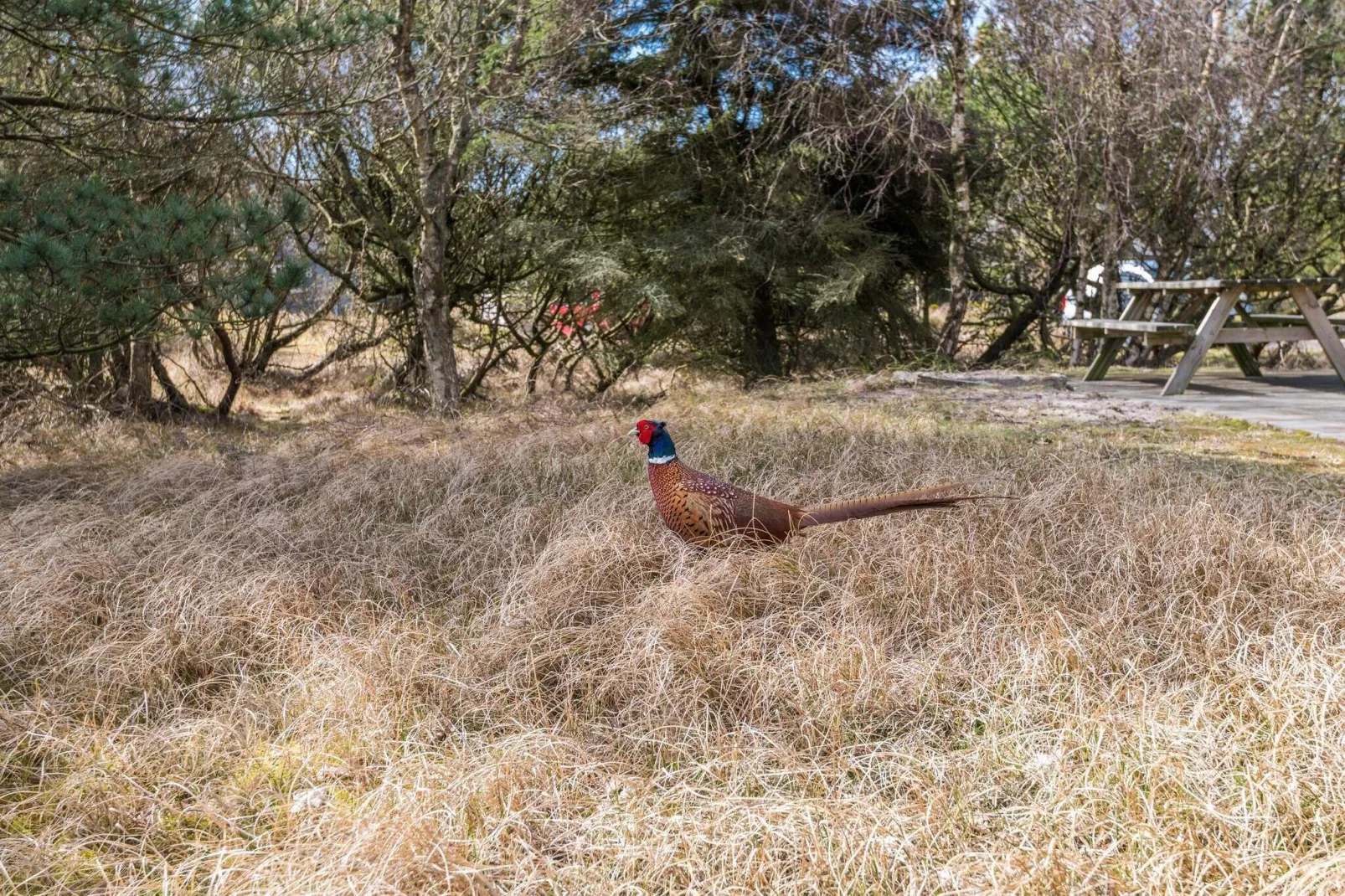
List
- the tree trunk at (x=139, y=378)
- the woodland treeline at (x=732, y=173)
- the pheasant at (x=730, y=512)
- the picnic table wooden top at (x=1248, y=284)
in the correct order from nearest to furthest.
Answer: the pheasant at (x=730, y=512) < the picnic table wooden top at (x=1248, y=284) < the woodland treeline at (x=732, y=173) < the tree trunk at (x=139, y=378)

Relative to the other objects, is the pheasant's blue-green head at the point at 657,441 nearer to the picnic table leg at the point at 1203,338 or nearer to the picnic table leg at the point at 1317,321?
the picnic table leg at the point at 1203,338

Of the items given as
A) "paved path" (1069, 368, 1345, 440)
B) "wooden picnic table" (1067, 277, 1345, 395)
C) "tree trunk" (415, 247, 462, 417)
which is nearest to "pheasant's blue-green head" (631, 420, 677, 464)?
"paved path" (1069, 368, 1345, 440)

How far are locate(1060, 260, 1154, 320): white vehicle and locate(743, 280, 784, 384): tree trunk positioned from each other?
2703mm

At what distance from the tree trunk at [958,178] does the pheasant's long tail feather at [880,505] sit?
6146mm

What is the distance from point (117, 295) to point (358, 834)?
3516mm

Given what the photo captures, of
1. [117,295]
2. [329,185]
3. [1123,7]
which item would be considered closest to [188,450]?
[117,295]

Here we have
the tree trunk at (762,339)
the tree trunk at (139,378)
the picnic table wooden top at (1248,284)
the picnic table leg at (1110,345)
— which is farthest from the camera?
the tree trunk at (762,339)

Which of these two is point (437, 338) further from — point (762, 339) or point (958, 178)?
point (958, 178)

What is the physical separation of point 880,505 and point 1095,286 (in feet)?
25.7

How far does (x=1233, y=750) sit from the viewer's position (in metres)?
1.92

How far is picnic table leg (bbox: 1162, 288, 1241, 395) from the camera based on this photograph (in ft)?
21.5

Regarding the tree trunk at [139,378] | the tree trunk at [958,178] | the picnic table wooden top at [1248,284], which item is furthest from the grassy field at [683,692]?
the tree trunk at [958,178]

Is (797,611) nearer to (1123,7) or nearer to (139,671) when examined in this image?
(139,671)

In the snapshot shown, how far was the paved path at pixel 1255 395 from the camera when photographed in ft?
18.2
